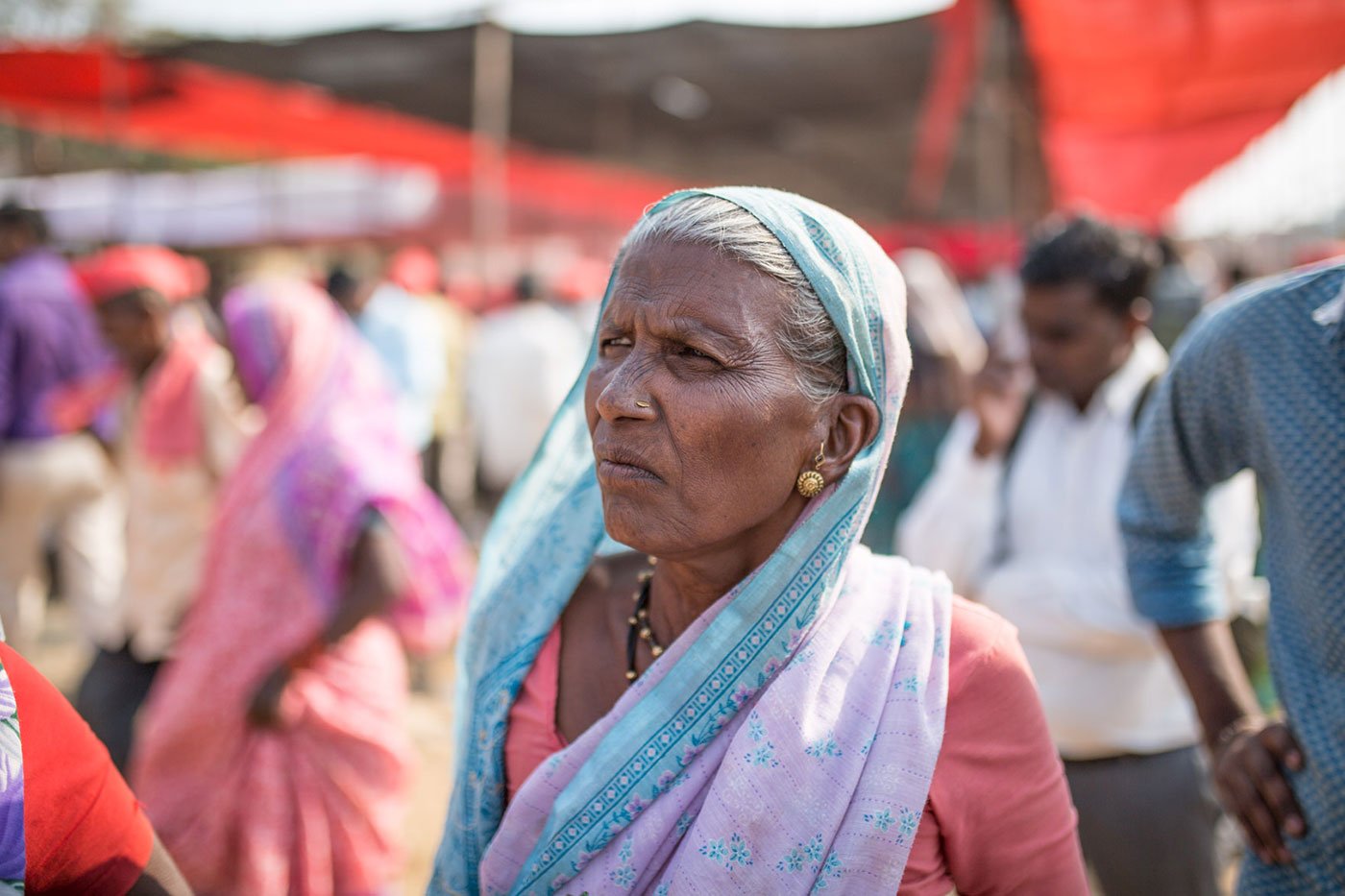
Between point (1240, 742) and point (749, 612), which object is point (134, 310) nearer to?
point (749, 612)

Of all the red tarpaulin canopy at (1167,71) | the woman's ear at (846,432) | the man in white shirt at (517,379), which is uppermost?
the red tarpaulin canopy at (1167,71)

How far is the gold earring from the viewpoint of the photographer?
4.90 feet

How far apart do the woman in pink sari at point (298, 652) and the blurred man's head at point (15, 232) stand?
371cm

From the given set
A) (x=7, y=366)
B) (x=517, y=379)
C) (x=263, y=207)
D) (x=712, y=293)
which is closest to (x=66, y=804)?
(x=712, y=293)

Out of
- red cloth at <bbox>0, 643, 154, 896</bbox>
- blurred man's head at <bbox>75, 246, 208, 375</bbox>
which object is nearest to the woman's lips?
red cloth at <bbox>0, 643, 154, 896</bbox>

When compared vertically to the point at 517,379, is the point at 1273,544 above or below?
above

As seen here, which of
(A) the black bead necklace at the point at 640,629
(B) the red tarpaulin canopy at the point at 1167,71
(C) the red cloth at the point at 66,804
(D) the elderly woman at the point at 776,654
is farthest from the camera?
(B) the red tarpaulin canopy at the point at 1167,71

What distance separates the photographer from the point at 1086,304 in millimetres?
2748

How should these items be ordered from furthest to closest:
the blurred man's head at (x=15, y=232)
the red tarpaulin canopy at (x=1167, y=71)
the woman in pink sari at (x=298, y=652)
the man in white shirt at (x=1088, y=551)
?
the blurred man's head at (x=15, y=232), the red tarpaulin canopy at (x=1167, y=71), the woman in pink sari at (x=298, y=652), the man in white shirt at (x=1088, y=551)

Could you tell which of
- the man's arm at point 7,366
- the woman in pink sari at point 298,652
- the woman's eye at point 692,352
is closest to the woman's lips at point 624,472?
the woman's eye at point 692,352

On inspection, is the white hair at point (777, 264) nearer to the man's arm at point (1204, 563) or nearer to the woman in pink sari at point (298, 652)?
the man's arm at point (1204, 563)

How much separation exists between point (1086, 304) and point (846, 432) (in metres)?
1.51

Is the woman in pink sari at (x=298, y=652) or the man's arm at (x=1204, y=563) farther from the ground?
the man's arm at (x=1204, y=563)

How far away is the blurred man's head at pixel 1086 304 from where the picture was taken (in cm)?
273
